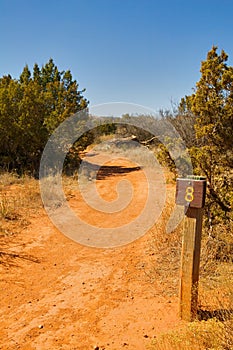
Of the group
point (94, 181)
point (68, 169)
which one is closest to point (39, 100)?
point (68, 169)

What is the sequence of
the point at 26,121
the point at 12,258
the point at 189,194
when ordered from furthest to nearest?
the point at 26,121 → the point at 12,258 → the point at 189,194

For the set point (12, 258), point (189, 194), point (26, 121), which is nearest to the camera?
point (189, 194)

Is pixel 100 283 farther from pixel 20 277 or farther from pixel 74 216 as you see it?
pixel 74 216

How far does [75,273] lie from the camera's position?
414 centimetres

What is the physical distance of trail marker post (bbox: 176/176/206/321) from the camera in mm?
2771

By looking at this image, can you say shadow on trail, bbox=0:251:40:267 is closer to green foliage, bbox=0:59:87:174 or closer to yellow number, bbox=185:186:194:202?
yellow number, bbox=185:186:194:202

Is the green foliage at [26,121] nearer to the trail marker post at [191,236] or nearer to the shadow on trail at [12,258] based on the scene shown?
the shadow on trail at [12,258]

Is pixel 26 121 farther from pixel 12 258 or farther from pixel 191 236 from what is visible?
pixel 191 236

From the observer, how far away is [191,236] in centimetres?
282

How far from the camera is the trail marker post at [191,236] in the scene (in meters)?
2.77

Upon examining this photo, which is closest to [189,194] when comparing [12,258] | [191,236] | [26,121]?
[191,236]

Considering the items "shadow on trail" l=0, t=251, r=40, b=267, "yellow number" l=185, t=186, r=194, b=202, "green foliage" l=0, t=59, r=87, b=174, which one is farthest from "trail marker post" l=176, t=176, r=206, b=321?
"green foliage" l=0, t=59, r=87, b=174

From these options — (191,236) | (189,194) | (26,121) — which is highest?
(26,121)

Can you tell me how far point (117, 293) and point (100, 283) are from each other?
357mm
